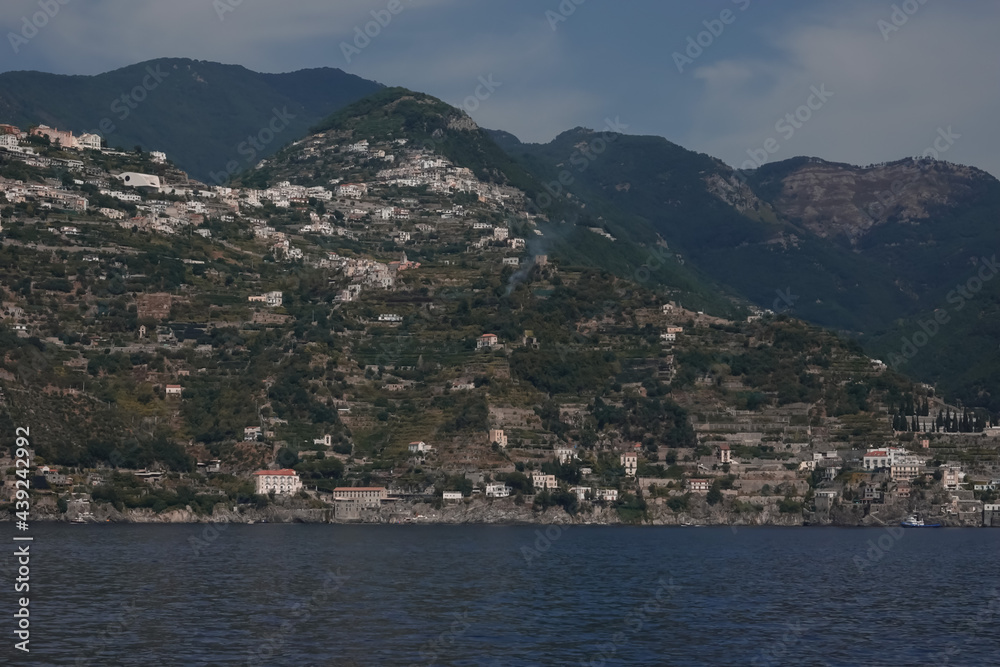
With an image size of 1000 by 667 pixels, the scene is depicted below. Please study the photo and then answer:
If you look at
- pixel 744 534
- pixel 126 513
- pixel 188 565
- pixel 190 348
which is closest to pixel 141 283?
pixel 190 348

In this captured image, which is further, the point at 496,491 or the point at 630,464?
the point at 630,464

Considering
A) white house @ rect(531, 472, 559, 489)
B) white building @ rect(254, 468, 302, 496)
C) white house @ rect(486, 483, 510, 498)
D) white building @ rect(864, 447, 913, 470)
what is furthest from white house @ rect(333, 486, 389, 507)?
white building @ rect(864, 447, 913, 470)

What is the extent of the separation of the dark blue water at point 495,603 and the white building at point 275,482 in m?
25.3

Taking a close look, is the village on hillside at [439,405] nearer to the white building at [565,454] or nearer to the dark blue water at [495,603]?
the white building at [565,454]

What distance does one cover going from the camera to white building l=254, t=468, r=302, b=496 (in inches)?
5448

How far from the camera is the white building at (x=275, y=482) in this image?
5448 inches

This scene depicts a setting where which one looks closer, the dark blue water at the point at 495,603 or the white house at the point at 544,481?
the dark blue water at the point at 495,603

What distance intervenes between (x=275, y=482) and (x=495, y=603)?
7205 centimetres

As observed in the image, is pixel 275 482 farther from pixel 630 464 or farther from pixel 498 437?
pixel 630 464

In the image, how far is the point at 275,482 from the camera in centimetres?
13900

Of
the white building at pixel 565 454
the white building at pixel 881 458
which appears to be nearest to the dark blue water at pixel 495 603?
the white building at pixel 565 454

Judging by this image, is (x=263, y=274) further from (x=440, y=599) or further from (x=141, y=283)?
(x=440, y=599)

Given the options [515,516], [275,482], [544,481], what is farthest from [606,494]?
[275,482]

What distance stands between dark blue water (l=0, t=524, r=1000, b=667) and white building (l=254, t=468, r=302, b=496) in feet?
83.2
